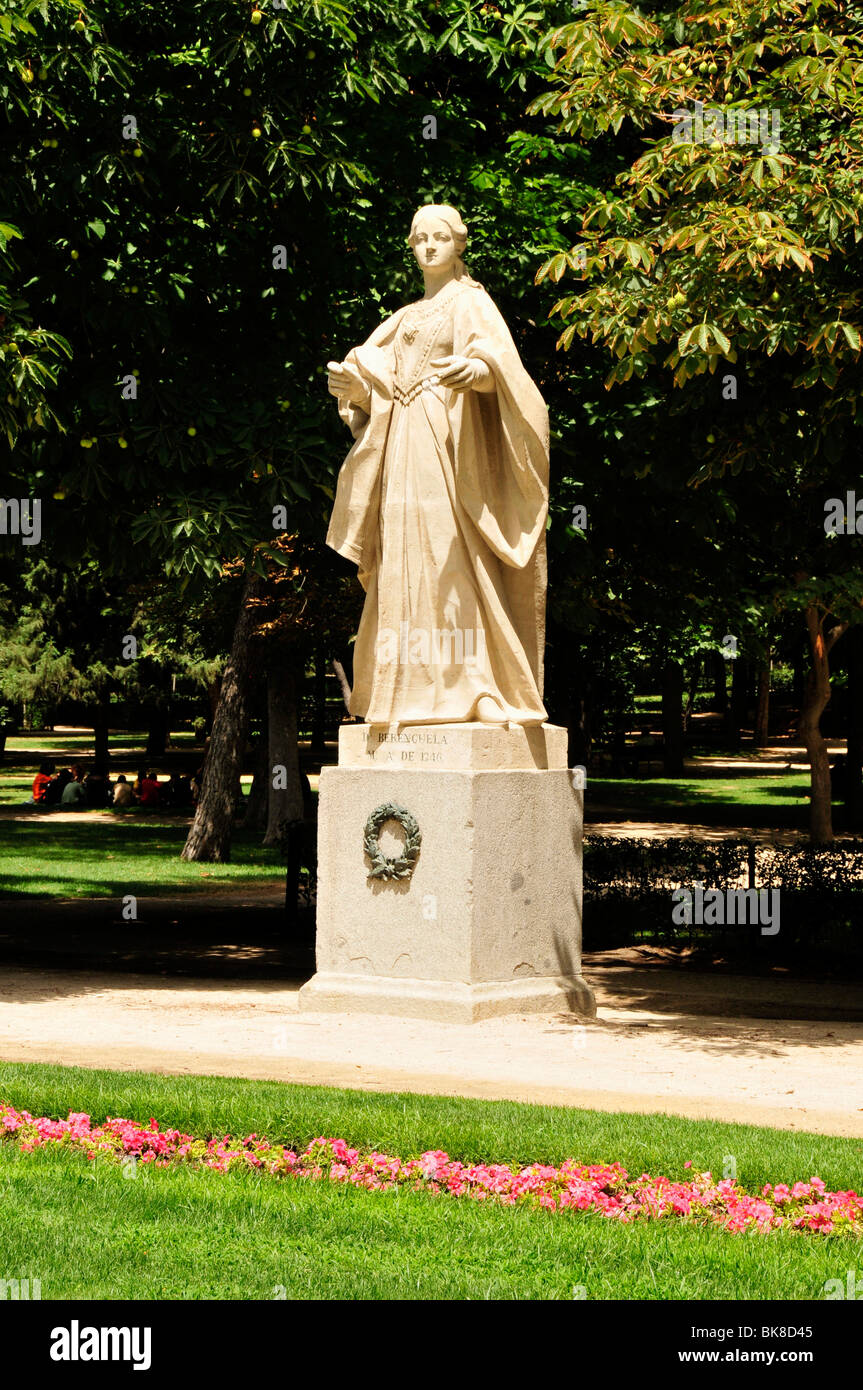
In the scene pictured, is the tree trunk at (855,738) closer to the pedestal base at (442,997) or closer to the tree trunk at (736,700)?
the pedestal base at (442,997)

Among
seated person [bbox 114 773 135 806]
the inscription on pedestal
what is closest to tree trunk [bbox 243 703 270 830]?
seated person [bbox 114 773 135 806]

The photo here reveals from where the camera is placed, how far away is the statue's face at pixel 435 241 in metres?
10.6

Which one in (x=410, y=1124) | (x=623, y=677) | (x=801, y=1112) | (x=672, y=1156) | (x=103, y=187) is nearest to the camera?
(x=672, y=1156)

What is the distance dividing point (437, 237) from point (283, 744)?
1976cm

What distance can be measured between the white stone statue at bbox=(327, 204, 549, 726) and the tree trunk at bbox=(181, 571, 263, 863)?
1526cm

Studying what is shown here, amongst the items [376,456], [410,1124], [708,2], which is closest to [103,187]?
[376,456]

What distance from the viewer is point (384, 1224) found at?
582cm

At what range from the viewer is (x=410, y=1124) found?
689cm

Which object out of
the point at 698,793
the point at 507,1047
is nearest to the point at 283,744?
the point at 698,793

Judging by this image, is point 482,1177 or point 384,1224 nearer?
point 384,1224

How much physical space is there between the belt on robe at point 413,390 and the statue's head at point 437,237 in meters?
0.76

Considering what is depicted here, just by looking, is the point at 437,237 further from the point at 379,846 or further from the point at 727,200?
the point at 379,846

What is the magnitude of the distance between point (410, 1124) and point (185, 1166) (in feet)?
3.03

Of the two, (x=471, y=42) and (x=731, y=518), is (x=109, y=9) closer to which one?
(x=471, y=42)
